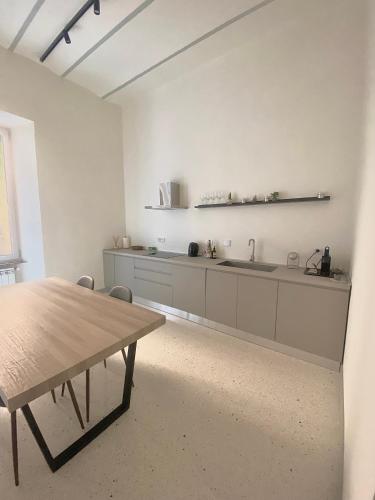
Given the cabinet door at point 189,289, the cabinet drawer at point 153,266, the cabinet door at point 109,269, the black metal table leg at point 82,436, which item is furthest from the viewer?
the cabinet door at point 109,269

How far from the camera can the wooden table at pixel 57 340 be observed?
2.93 ft

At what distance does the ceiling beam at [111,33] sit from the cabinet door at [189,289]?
8.55 ft

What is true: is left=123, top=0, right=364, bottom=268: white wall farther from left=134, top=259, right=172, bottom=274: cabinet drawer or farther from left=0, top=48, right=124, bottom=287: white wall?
left=0, top=48, right=124, bottom=287: white wall

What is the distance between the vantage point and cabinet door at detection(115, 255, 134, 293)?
3505 millimetres

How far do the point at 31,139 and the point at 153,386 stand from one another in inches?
131

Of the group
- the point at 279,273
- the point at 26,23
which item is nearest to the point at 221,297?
the point at 279,273

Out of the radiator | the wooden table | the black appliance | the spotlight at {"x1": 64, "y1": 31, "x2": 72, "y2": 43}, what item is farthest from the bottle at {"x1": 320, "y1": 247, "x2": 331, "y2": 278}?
the radiator

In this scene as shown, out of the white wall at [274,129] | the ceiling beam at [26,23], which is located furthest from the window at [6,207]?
the white wall at [274,129]

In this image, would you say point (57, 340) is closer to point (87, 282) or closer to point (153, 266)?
point (87, 282)

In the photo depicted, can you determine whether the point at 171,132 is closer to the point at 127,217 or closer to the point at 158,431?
the point at 127,217

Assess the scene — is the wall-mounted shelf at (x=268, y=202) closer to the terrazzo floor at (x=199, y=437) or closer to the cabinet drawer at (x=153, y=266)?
the cabinet drawer at (x=153, y=266)

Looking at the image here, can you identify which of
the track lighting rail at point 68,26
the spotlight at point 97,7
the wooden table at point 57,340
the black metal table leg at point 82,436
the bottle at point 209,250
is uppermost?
the track lighting rail at point 68,26

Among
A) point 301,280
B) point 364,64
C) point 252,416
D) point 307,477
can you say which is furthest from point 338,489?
point 364,64

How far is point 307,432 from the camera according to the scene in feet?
4.79
